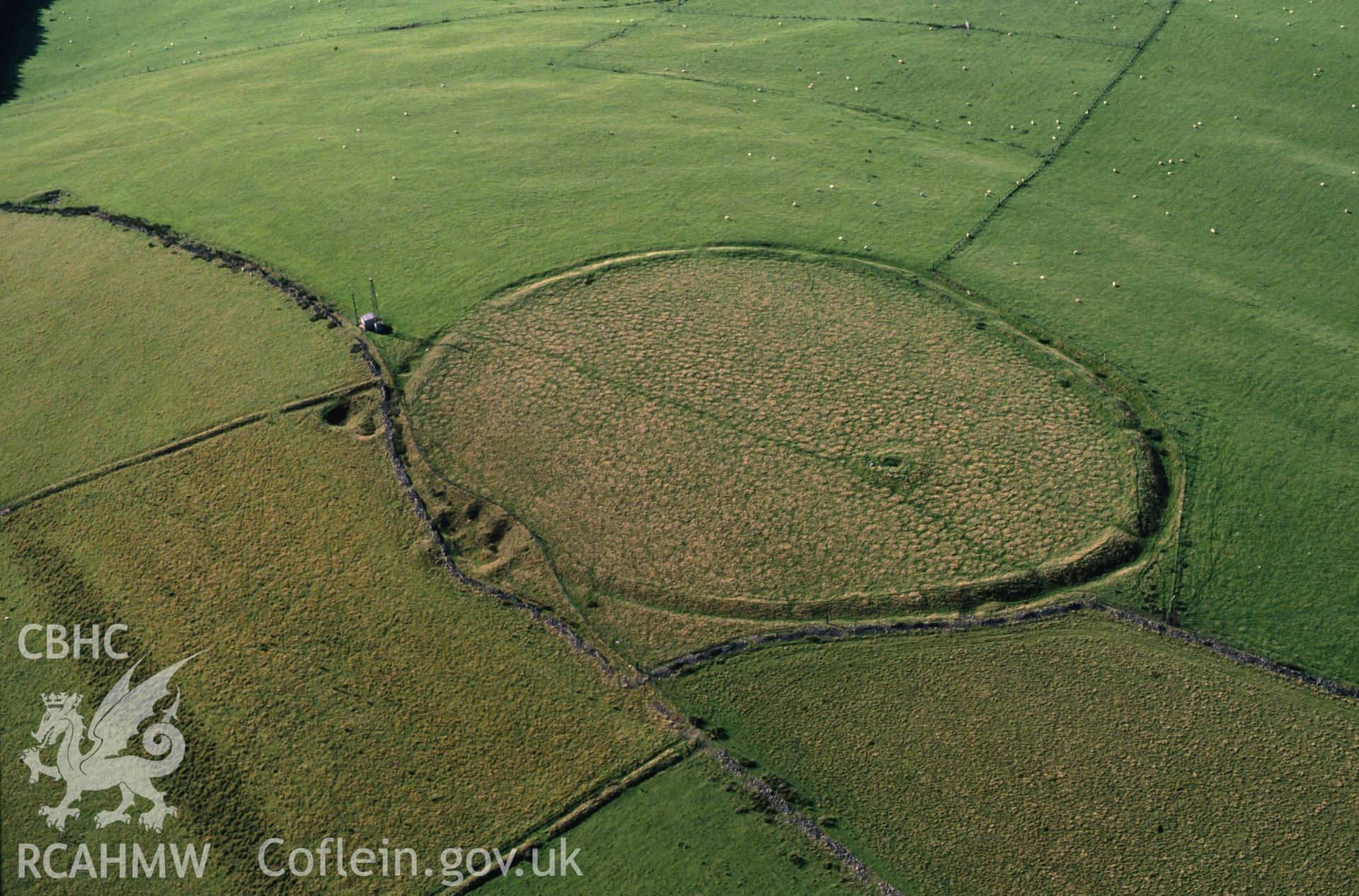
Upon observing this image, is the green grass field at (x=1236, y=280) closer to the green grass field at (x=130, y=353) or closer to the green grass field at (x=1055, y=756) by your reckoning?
the green grass field at (x=1055, y=756)

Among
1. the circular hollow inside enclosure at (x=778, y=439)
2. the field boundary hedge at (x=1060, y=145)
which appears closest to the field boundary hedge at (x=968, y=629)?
A: the circular hollow inside enclosure at (x=778, y=439)

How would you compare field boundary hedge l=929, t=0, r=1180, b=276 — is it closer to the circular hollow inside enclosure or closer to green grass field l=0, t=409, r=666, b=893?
the circular hollow inside enclosure

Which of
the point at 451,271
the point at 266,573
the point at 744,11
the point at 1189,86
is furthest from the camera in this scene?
the point at 744,11

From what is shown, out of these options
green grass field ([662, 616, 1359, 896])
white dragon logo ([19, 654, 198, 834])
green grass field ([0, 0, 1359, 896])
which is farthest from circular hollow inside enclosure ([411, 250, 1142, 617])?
white dragon logo ([19, 654, 198, 834])

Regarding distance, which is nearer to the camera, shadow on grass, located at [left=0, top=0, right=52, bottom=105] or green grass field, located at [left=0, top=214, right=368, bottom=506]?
green grass field, located at [left=0, top=214, right=368, bottom=506]

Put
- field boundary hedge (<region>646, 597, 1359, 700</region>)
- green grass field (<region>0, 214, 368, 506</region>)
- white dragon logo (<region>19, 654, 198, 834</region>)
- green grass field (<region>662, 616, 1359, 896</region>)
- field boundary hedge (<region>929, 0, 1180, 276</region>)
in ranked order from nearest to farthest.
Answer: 1. green grass field (<region>662, 616, 1359, 896</region>)
2. white dragon logo (<region>19, 654, 198, 834</region>)
3. field boundary hedge (<region>646, 597, 1359, 700</region>)
4. green grass field (<region>0, 214, 368, 506</region>)
5. field boundary hedge (<region>929, 0, 1180, 276</region>)

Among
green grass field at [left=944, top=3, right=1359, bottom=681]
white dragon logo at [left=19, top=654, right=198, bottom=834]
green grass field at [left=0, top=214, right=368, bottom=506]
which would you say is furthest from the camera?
green grass field at [left=0, top=214, right=368, bottom=506]

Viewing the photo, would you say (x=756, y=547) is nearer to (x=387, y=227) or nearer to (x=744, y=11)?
(x=387, y=227)

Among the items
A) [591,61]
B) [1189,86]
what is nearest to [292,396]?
[591,61]
